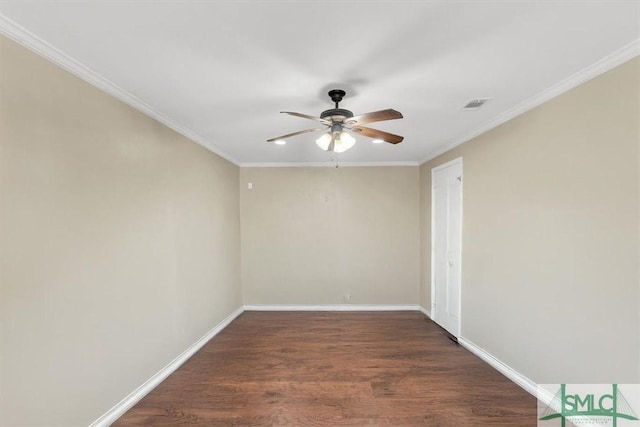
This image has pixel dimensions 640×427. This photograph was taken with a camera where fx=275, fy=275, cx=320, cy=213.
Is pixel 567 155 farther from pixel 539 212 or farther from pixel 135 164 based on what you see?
pixel 135 164

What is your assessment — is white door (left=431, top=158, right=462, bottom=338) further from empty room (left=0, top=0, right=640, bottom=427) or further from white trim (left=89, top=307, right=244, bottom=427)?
white trim (left=89, top=307, right=244, bottom=427)

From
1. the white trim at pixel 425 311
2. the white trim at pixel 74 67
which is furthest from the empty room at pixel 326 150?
the white trim at pixel 425 311

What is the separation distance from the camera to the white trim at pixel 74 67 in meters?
1.41

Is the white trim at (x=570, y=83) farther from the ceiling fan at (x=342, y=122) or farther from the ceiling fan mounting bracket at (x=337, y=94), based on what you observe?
the ceiling fan mounting bracket at (x=337, y=94)

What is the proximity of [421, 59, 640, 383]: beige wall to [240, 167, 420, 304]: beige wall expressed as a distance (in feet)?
5.55

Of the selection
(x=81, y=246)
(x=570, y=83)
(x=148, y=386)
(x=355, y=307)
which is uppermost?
(x=570, y=83)

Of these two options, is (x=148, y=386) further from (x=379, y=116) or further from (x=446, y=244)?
(x=446, y=244)

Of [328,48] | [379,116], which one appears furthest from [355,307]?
[328,48]

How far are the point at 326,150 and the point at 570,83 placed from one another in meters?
1.84

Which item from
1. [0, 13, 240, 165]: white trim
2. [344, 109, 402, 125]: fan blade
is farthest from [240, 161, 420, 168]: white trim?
[344, 109, 402, 125]: fan blade

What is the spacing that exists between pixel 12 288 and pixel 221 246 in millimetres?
2552

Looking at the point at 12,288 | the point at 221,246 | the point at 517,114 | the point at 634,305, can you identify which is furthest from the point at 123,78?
the point at 634,305

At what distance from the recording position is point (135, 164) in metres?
2.30

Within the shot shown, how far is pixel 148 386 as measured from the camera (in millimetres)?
2412
